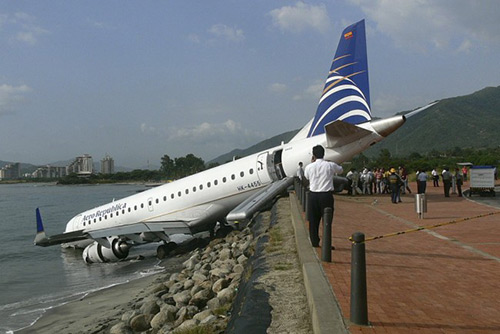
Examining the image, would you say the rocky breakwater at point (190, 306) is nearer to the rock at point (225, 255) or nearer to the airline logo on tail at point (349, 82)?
the rock at point (225, 255)

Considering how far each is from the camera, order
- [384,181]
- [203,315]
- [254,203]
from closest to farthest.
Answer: [203,315] → [254,203] → [384,181]

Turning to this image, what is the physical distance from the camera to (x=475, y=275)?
21.2ft

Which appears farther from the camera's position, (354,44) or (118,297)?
(354,44)

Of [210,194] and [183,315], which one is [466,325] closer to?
[183,315]

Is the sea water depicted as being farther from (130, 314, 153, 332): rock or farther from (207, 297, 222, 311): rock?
(207, 297, 222, 311): rock

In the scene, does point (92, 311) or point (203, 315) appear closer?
point (203, 315)

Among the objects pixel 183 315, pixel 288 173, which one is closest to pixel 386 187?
pixel 288 173

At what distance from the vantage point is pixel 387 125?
17062 mm

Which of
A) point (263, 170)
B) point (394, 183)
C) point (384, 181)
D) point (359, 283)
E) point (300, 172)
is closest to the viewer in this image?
point (359, 283)

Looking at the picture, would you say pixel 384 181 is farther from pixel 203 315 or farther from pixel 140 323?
pixel 203 315

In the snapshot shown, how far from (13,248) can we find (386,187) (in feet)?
84.3

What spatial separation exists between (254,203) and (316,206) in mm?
7030

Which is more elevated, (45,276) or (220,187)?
(220,187)

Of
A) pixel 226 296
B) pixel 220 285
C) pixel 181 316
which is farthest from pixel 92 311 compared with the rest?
pixel 226 296
